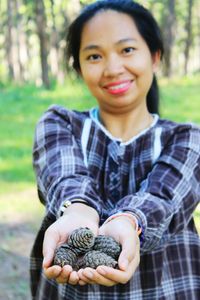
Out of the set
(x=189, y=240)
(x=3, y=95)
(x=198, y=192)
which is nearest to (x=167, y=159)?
(x=198, y=192)

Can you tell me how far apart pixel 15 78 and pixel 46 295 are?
55.6ft

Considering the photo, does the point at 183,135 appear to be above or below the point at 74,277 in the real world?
above

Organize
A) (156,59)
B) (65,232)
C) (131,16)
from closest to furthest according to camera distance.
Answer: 1. (65,232)
2. (131,16)
3. (156,59)

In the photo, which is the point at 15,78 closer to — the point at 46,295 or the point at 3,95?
the point at 3,95

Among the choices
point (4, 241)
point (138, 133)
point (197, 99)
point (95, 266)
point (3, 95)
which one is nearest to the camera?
point (95, 266)

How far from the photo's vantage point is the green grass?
190 inches

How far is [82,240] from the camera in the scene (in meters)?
1.36

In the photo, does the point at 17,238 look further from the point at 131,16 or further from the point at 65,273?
the point at 65,273

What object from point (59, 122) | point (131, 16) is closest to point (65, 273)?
point (59, 122)

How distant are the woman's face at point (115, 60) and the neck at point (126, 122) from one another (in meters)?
0.05

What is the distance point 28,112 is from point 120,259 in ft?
24.9

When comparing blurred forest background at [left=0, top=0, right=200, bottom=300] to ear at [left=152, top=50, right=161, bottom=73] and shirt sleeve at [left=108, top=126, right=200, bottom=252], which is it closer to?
ear at [left=152, top=50, right=161, bottom=73]

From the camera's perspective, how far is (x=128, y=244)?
139 cm

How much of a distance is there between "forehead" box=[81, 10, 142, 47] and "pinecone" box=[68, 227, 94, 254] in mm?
693
